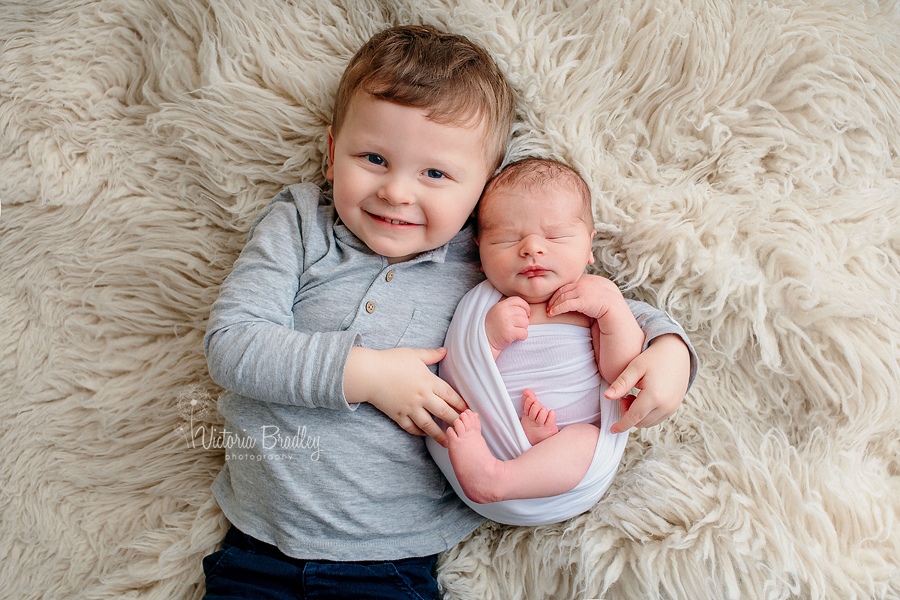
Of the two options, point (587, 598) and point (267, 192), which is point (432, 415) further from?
point (267, 192)

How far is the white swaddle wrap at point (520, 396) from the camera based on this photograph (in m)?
0.99

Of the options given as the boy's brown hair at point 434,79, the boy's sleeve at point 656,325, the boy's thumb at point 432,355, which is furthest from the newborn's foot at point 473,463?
the boy's brown hair at point 434,79

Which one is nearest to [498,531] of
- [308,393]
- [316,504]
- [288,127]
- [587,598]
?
[587,598]

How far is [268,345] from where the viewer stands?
965mm

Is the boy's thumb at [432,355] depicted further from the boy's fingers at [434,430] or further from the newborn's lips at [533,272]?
the newborn's lips at [533,272]

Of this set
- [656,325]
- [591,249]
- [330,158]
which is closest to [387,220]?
[330,158]

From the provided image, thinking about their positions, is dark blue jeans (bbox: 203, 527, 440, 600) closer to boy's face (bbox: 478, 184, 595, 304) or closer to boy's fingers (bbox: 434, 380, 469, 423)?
boy's fingers (bbox: 434, 380, 469, 423)

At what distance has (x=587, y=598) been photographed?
97 centimetres

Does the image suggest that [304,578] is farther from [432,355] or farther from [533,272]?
[533,272]

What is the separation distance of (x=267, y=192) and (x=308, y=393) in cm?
50

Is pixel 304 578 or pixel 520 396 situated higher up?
pixel 520 396

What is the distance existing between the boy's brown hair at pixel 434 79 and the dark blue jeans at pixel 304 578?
810 mm

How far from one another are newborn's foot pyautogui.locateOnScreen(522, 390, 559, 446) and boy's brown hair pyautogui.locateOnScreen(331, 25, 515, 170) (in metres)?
0.48

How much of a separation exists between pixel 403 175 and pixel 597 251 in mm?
440
